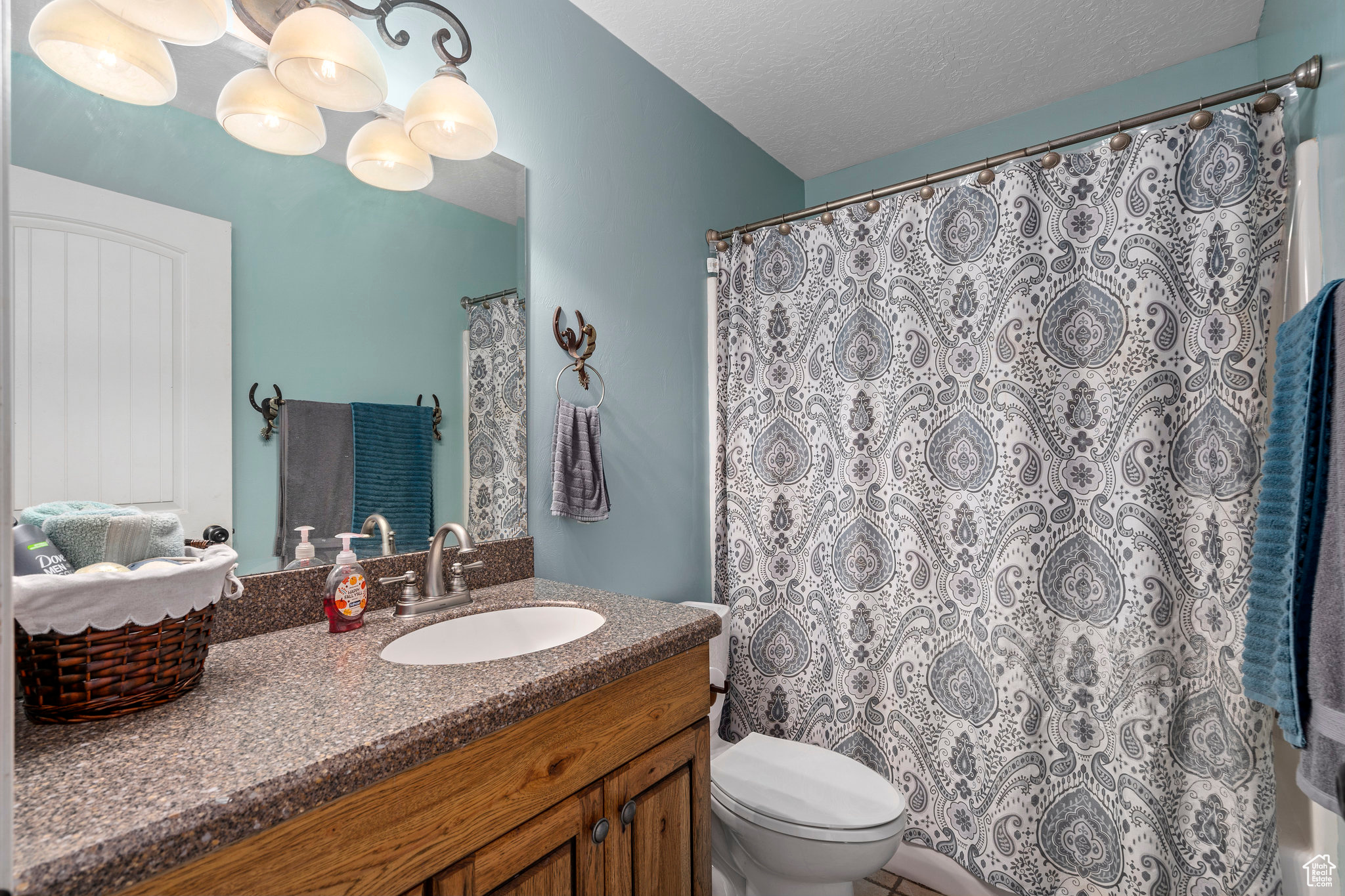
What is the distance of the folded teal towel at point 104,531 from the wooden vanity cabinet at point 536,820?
1.64ft

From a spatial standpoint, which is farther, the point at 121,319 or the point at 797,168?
the point at 797,168

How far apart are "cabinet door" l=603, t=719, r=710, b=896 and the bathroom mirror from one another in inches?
26.2

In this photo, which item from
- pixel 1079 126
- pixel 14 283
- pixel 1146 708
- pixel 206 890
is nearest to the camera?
pixel 206 890

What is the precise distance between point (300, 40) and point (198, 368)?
56cm

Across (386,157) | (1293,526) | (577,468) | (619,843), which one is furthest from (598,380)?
(1293,526)

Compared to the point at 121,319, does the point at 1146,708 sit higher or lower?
lower

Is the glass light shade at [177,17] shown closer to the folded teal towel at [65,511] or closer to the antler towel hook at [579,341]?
the folded teal towel at [65,511]

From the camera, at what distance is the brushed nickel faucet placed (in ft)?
3.91

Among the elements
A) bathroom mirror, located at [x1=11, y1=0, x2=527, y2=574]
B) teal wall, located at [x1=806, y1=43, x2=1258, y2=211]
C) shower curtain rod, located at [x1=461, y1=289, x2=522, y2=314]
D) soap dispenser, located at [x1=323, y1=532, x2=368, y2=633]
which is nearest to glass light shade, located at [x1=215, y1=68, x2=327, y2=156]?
bathroom mirror, located at [x1=11, y1=0, x2=527, y2=574]

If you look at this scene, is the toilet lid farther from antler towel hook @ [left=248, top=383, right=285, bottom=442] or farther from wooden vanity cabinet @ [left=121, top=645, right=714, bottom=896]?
antler towel hook @ [left=248, top=383, right=285, bottom=442]

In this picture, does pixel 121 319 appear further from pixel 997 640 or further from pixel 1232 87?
pixel 1232 87

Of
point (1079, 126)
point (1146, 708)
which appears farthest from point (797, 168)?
point (1146, 708)

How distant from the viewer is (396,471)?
1.29 meters

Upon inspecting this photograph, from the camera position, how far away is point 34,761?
61cm
